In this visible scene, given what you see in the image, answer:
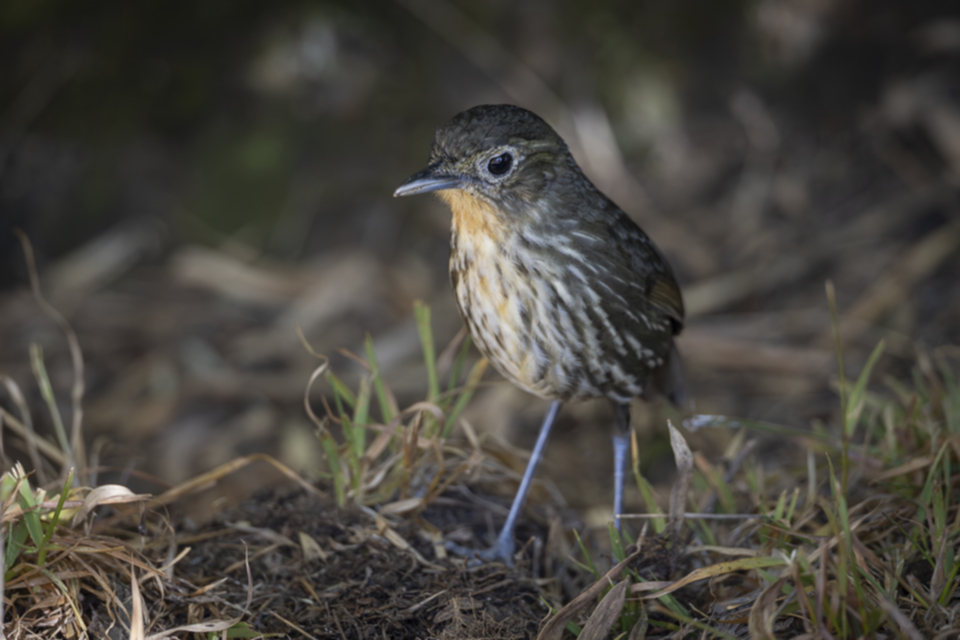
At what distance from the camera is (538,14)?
552cm

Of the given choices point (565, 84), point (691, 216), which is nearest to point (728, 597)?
point (691, 216)

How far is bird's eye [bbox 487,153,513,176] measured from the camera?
276 centimetres

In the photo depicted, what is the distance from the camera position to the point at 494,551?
2.84m

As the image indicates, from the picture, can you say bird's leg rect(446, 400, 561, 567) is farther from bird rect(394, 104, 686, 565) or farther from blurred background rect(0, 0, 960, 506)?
blurred background rect(0, 0, 960, 506)

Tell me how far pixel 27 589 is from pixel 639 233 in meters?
2.37

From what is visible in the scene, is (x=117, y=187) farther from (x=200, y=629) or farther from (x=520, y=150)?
(x=200, y=629)

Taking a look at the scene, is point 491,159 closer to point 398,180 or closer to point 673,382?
point 673,382

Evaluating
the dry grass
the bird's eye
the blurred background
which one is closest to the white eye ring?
the bird's eye

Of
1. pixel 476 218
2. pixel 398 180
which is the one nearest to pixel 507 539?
pixel 476 218

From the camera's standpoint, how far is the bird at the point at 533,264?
9.03 ft

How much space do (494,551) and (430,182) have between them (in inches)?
51.4

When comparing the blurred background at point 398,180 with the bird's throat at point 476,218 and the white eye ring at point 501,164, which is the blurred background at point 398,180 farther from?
the white eye ring at point 501,164

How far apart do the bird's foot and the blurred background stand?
1.55 m

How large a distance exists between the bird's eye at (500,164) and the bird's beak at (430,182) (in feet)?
0.37
